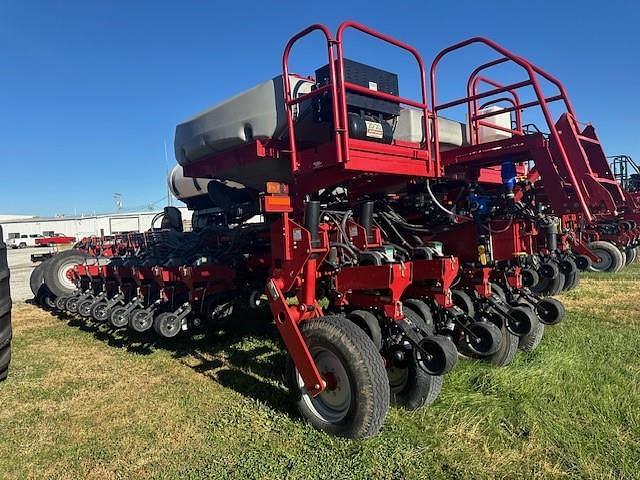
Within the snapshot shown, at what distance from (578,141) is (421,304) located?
2.17 metres

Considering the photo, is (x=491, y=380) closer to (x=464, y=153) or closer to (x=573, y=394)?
(x=573, y=394)

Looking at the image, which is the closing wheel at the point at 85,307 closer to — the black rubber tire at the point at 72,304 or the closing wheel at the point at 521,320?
the black rubber tire at the point at 72,304

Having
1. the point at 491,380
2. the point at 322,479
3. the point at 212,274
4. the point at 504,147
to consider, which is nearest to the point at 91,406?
the point at 212,274

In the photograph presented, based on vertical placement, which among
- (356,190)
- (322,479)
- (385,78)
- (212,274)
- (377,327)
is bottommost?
(322,479)

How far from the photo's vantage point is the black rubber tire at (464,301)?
435cm

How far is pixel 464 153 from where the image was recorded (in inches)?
186

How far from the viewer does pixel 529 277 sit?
201 inches

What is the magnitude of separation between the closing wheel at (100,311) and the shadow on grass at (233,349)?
16.7 inches

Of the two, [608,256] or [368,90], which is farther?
[608,256]

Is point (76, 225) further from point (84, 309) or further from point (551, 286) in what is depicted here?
point (551, 286)

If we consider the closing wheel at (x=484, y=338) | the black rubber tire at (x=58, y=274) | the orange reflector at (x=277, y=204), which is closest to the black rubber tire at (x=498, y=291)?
the closing wheel at (x=484, y=338)

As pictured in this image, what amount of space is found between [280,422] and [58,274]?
23.5 ft

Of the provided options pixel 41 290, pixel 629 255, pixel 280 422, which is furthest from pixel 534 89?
pixel 629 255

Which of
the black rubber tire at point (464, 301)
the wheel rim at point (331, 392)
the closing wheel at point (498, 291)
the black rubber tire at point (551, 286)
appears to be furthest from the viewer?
the black rubber tire at point (551, 286)
